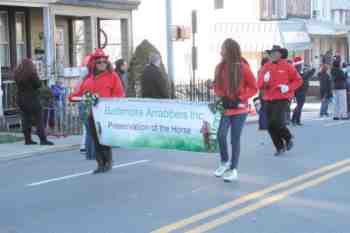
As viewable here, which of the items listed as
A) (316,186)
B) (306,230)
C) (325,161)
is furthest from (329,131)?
(306,230)

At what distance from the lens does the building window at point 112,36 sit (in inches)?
955

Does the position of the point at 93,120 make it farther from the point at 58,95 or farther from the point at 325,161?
the point at 58,95

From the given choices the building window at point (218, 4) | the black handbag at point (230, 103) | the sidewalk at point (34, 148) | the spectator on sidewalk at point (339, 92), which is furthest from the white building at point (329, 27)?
the black handbag at point (230, 103)

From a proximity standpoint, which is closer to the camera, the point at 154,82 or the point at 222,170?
the point at 222,170

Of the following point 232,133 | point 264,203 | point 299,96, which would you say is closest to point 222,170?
point 232,133

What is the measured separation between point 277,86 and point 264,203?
388 cm

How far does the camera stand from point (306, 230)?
22.3 ft

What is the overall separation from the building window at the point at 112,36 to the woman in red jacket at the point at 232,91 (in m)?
14.8

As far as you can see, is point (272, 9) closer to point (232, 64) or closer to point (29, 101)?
point (29, 101)

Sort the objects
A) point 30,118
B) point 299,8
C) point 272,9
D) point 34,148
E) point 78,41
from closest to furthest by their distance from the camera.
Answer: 1. point 34,148
2. point 30,118
3. point 78,41
4. point 272,9
5. point 299,8

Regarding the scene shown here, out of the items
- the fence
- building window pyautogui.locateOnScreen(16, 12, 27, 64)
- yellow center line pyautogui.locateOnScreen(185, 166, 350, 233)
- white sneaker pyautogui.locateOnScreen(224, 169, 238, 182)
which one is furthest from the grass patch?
the fence

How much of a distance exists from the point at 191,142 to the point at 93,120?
1.65 meters

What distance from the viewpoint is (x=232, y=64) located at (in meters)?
9.29

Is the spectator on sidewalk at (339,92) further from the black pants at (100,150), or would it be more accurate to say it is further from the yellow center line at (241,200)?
the black pants at (100,150)
